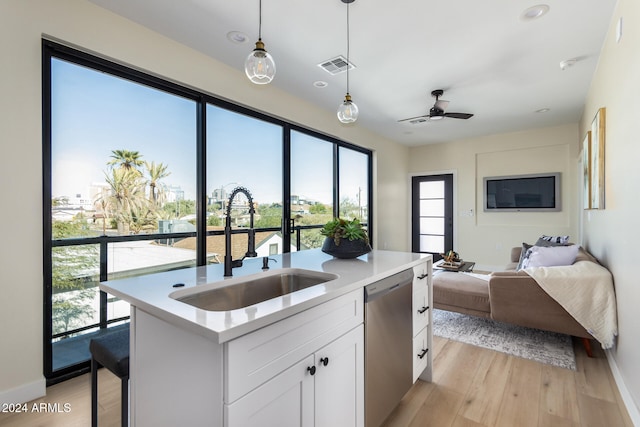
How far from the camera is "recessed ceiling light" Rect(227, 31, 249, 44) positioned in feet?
8.63

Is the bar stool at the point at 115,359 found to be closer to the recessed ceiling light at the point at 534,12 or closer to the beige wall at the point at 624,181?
the beige wall at the point at 624,181

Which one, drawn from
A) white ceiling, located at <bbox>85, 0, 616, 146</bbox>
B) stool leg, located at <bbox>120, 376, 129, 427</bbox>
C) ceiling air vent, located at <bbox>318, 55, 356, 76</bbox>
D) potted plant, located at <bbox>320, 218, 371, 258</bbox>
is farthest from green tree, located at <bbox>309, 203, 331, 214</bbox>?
stool leg, located at <bbox>120, 376, 129, 427</bbox>

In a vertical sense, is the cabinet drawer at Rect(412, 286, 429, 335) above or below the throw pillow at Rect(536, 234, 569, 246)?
below

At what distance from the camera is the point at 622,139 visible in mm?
2064

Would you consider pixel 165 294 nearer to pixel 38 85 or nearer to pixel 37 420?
pixel 37 420

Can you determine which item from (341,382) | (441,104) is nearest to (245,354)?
(341,382)

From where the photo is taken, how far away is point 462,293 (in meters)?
2.92

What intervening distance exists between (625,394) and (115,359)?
114 inches

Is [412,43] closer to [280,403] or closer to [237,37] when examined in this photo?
[237,37]

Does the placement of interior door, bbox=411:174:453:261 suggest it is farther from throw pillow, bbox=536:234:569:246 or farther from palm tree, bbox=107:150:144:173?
palm tree, bbox=107:150:144:173

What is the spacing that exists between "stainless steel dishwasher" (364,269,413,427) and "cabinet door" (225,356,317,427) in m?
0.45

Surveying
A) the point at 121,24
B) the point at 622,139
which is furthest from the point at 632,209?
the point at 121,24

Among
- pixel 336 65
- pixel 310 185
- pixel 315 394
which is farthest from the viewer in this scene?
pixel 310 185

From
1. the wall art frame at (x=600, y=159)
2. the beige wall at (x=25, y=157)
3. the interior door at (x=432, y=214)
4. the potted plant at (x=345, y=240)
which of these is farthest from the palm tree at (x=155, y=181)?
the interior door at (x=432, y=214)
